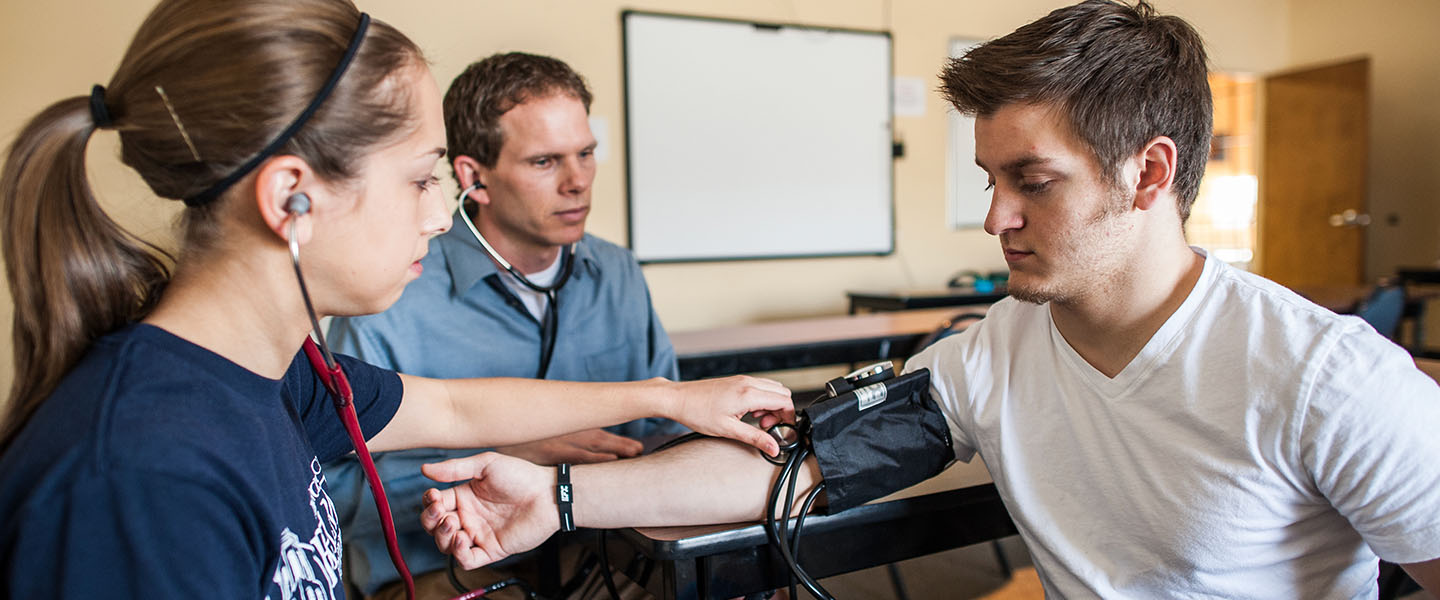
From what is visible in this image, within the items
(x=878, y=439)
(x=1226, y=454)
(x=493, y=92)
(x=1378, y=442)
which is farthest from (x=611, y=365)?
(x=1378, y=442)

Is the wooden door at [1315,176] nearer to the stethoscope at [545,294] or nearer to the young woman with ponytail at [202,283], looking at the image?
the stethoscope at [545,294]

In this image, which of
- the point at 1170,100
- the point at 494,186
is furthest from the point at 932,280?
the point at 1170,100

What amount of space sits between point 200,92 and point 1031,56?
86 cm

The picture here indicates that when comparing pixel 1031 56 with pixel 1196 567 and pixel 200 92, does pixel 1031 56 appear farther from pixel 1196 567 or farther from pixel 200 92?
pixel 200 92

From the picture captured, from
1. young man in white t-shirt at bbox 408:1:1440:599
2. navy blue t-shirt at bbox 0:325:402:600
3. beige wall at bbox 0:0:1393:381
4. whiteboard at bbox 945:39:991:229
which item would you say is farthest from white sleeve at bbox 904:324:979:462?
whiteboard at bbox 945:39:991:229

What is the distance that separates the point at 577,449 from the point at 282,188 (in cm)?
69

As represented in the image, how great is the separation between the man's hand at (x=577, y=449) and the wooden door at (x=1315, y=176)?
5.47m

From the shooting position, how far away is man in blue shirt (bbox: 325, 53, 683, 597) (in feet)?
5.44

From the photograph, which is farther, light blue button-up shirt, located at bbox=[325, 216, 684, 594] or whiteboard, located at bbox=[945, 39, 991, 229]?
whiteboard, located at bbox=[945, 39, 991, 229]

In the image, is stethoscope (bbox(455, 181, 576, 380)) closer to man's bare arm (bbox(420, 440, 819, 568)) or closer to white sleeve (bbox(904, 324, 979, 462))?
man's bare arm (bbox(420, 440, 819, 568))

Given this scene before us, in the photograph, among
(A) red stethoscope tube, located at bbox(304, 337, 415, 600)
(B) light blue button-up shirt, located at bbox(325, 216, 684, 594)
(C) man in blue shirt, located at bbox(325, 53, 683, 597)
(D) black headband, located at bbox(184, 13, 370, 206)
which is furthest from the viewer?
(C) man in blue shirt, located at bbox(325, 53, 683, 597)

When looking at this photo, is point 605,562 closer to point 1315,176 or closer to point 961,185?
point 961,185

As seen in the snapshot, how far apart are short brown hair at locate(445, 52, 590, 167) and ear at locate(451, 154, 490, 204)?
13 millimetres

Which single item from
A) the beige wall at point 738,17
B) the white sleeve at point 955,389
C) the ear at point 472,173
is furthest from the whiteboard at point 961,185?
the white sleeve at point 955,389
